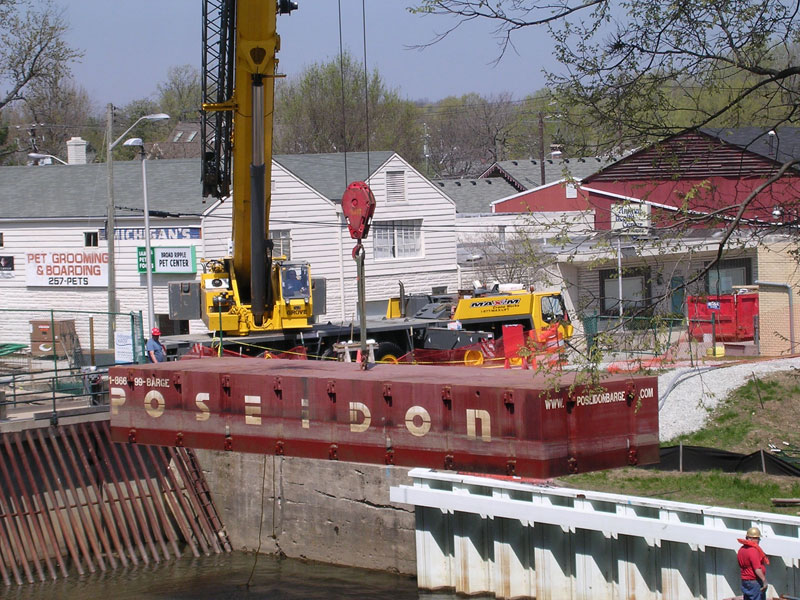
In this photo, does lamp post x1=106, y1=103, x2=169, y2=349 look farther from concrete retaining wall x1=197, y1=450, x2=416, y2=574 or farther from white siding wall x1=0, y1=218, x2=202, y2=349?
concrete retaining wall x1=197, y1=450, x2=416, y2=574

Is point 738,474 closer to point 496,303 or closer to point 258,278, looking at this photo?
point 258,278

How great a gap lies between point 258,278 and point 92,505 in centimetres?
700

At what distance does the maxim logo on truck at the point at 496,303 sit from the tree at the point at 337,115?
133 feet

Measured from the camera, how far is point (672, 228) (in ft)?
39.5

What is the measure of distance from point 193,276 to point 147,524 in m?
15.5

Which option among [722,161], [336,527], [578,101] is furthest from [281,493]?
[578,101]

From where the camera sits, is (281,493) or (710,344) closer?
(281,493)

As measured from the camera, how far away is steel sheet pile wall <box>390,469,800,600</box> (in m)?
16.7

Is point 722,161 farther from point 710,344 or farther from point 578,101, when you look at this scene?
point 710,344

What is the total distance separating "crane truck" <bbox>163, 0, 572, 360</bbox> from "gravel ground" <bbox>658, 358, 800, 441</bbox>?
4.89 metres

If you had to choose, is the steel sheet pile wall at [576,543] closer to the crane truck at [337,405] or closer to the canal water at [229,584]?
the canal water at [229,584]

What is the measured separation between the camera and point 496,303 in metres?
31.2

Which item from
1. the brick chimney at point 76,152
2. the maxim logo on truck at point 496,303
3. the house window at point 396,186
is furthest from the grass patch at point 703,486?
the brick chimney at point 76,152

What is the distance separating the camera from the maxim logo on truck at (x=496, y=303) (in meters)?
30.7
